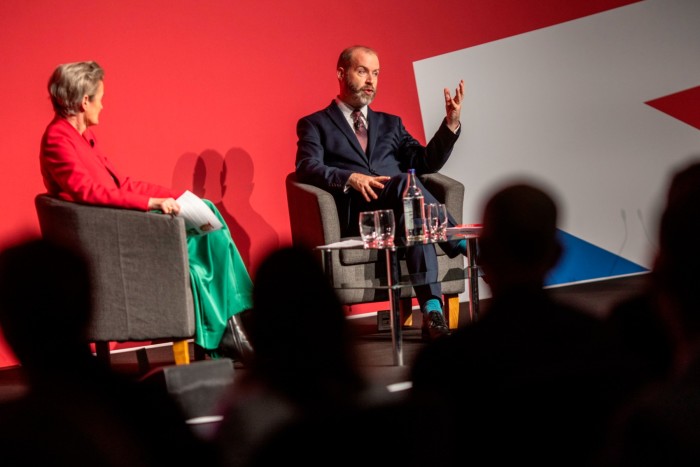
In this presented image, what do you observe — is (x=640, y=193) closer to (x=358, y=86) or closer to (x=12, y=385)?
(x=358, y=86)

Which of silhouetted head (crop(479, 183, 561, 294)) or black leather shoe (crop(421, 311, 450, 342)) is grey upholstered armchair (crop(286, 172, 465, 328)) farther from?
silhouetted head (crop(479, 183, 561, 294))

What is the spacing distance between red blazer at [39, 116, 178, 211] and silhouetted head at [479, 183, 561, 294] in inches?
87.1

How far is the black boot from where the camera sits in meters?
3.59

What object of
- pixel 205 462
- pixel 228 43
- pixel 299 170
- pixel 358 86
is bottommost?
pixel 205 462


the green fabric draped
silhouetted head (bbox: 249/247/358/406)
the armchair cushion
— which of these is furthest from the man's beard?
silhouetted head (bbox: 249/247/358/406)

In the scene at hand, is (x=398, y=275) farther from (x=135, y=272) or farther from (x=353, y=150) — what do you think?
(x=353, y=150)

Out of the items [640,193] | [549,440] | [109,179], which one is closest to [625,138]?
[640,193]

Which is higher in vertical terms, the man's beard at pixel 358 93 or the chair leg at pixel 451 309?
the man's beard at pixel 358 93

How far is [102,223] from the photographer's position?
3.33 meters

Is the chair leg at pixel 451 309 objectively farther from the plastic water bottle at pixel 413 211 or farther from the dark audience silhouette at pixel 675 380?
the dark audience silhouette at pixel 675 380

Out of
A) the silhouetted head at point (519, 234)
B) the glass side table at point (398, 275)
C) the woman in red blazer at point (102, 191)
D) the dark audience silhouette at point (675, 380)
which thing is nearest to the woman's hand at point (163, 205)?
the woman in red blazer at point (102, 191)

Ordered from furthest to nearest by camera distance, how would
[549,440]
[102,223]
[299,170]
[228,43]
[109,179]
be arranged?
[228,43], [299,170], [109,179], [102,223], [549,440]

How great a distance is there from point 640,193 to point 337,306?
5.08 metres

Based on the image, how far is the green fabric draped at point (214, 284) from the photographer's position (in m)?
3.53
